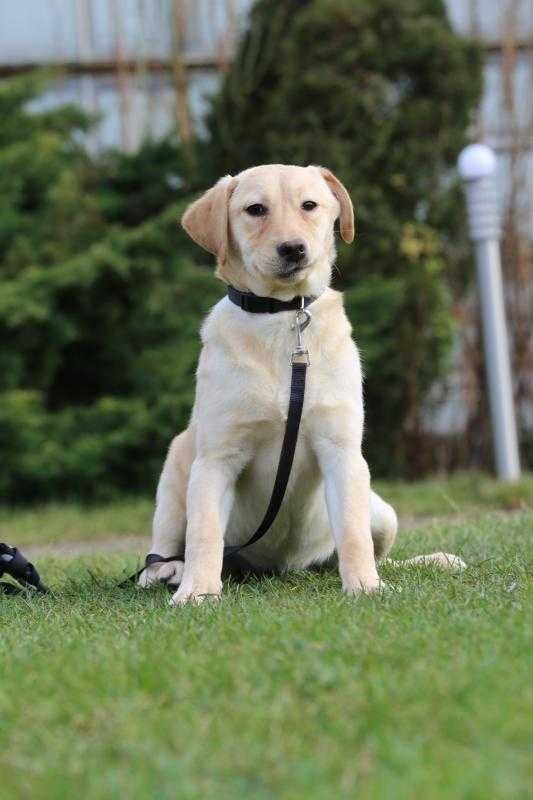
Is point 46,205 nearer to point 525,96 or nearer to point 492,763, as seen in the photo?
point 525,96

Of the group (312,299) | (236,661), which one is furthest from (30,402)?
(236,661)

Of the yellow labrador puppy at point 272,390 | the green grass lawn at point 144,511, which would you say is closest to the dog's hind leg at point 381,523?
the yellow labrador puppy at point 272,390

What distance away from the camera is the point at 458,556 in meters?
4.15

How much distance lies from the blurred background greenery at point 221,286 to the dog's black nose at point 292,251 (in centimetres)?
413

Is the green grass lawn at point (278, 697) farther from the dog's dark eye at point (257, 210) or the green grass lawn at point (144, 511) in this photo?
the green grass lawn at point (144, 511)

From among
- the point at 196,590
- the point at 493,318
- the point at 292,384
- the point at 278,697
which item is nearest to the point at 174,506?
the point at 196,590

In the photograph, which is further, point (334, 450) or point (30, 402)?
point (30, 402)

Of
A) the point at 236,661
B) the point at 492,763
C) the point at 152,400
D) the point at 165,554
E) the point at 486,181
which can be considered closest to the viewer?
the point at 492,763

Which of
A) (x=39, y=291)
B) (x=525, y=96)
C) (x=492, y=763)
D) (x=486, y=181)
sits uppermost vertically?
(x=525, y=96)

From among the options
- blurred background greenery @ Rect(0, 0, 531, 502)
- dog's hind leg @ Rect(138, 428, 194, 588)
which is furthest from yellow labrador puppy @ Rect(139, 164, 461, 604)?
blurred background greenery @ Rect(0, 0, 531, 502)

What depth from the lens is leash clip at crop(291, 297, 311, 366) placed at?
3.56 m

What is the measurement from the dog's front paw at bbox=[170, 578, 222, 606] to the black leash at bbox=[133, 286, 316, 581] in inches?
12.1

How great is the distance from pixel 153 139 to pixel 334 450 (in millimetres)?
5770

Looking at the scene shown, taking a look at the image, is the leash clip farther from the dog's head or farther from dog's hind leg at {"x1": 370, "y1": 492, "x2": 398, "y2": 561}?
dog's hind leg at {"x1": 370, "y1": 492, "x2": 398, "y2": 561}
